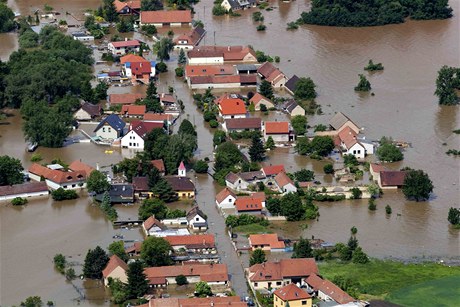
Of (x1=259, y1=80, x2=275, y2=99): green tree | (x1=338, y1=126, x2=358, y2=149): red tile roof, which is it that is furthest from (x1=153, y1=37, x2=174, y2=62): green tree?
(x1=338, y1=126, x2=358, y2=149): red tile roof

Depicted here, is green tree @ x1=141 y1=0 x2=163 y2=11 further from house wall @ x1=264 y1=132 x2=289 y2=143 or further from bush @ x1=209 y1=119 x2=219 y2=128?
house wall @ x1=264 y1=132 x2=289 y2=143

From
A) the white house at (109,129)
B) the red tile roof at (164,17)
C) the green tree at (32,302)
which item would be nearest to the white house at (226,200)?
the white house at (109,129)

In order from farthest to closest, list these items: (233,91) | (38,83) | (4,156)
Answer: (233,91)
(38,83)
(4,156)

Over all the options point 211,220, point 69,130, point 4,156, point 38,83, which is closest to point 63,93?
point 38,83

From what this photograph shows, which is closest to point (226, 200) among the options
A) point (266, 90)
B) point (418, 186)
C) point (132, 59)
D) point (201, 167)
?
point (201, 167)

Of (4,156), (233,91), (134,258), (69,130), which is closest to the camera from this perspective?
(134,258)

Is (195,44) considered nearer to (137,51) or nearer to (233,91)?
(137,51)
